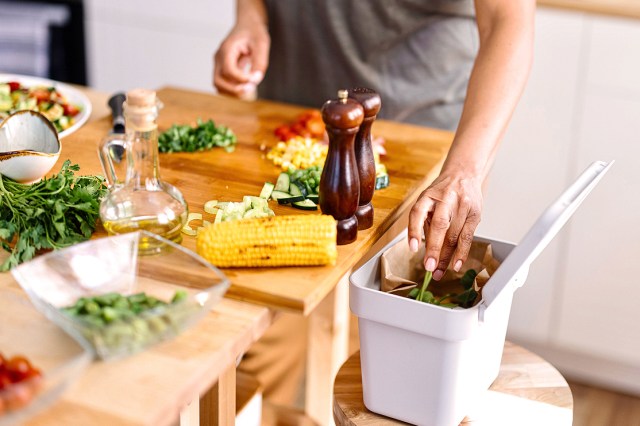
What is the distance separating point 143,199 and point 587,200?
6.13ft

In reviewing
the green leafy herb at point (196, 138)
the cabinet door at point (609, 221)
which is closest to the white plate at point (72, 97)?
the green leafy herb at point (196, 138)

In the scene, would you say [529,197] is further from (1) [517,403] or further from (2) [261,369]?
(1) [517,403]

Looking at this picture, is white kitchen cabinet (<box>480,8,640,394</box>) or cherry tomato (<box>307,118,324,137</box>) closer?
cherry tomato (<box>307,118,324,137</box>)

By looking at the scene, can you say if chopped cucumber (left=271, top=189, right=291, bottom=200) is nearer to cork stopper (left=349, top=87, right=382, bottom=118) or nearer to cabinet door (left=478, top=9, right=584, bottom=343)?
cork stopper (left=349, top=87, right=382, bottom=118)

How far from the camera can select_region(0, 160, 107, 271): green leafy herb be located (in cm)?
129

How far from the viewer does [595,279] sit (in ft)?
9.43

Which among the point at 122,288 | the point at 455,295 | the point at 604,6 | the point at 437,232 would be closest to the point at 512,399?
the point at 455,295

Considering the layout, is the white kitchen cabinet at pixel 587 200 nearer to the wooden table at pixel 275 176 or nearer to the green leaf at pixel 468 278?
the wooden table at pixel 275 176

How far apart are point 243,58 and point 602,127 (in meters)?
1.27

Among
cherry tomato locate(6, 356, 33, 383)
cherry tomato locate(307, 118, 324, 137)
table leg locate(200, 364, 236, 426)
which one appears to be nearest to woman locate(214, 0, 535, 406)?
cherry tomato locate(307, 118, 324, 137)

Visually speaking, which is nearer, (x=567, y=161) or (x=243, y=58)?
(x=243, y=58)

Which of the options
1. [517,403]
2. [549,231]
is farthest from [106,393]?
[517,403]

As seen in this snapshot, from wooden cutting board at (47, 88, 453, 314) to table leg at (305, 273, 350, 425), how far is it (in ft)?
1.19

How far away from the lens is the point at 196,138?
179cm
